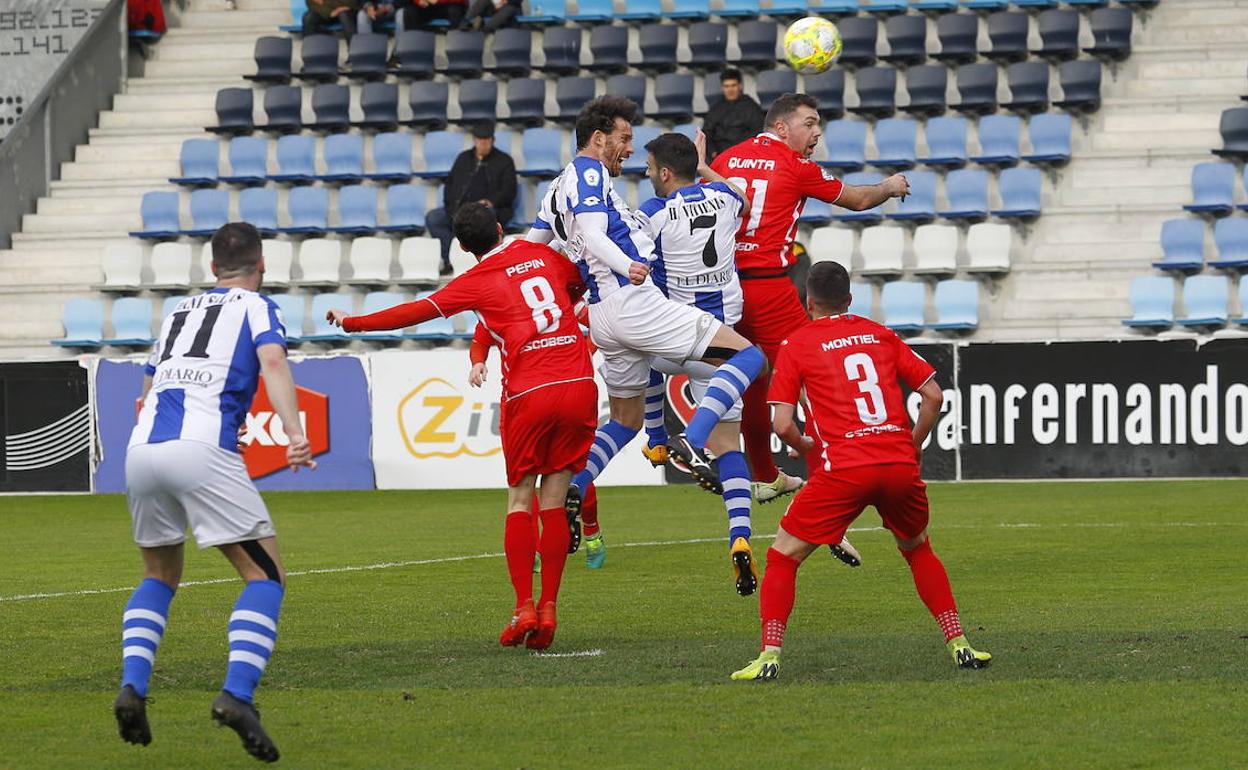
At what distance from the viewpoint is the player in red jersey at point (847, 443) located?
7742mm

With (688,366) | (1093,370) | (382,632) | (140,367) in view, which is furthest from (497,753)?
(140,367)

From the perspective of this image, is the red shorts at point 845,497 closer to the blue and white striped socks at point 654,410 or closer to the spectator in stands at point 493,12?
the blue and white striped socks at point 654,410

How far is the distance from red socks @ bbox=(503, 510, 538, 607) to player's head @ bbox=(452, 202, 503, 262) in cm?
125

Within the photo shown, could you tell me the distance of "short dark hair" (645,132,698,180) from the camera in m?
10.5

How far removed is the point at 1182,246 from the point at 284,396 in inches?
671

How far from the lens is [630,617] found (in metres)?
10.1

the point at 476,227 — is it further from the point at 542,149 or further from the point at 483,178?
the point at 542,149

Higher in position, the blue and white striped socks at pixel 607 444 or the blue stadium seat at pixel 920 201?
the blue stadium seat at pixel 920 201

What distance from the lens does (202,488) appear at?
650 cm

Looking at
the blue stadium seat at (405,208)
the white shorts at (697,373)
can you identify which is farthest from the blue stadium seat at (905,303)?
the white shorts at (697,373)

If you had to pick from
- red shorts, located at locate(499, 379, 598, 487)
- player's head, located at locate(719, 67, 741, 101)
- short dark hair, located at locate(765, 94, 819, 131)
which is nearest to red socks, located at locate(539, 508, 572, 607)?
red shorts, located at locate(499, 379, 598, 487)

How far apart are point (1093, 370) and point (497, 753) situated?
13430 millimetres

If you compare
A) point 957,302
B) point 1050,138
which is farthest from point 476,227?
point 1050,138

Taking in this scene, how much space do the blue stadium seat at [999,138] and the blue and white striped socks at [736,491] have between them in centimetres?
1312
